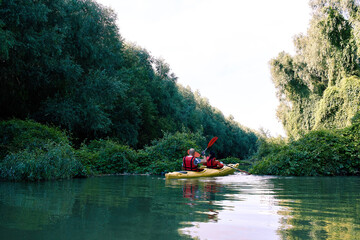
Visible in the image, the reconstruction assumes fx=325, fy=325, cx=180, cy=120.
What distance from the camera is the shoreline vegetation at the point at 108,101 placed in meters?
13.4

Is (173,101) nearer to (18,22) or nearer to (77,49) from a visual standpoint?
(77,49)

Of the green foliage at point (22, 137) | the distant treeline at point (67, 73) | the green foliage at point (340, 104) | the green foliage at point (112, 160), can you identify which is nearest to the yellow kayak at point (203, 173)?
the green foliage at point (22, 137)

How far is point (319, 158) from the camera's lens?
47.5ft

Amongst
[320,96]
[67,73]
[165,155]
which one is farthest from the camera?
[320,96]

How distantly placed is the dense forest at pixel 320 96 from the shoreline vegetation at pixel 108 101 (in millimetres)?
65

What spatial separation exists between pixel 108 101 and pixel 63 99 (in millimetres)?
3817

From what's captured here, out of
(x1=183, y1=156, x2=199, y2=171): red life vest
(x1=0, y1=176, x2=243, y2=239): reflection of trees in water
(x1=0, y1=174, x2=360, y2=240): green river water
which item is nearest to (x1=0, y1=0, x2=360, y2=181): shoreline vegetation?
(x1=183, y1=156, x2=199, y2=171): red life vest

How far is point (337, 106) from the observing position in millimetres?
23594

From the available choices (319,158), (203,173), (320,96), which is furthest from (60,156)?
(320,96)

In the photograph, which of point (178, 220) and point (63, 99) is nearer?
point (178, 220)

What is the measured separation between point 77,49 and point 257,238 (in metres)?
24.1

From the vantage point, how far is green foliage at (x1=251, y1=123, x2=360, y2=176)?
47.0ft

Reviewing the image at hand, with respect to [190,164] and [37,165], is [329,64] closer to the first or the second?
[190,164]

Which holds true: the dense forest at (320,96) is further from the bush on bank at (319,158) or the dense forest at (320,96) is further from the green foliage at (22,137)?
the green foliage at (22,137)
